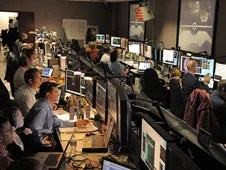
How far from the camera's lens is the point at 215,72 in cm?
559

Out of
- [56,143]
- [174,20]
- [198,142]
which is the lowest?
[56,143]

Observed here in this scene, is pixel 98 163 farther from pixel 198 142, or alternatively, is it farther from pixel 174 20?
pixel 174 20

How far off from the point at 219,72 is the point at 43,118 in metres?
3.22

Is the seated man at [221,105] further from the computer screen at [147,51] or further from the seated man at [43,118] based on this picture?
the computer screen at [147,51]

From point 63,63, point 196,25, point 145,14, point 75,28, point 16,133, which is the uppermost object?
point 145,14

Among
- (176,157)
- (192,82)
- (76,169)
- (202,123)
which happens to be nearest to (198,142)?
(176,157)

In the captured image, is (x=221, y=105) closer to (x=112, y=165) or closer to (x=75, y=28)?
(x=112, y=165)

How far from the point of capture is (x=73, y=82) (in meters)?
4.30

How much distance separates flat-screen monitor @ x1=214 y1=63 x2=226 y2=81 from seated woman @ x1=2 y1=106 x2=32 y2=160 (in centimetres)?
334

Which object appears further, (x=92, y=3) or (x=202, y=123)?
(x=92, y=3)

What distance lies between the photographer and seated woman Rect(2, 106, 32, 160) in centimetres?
288

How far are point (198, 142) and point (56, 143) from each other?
1814mm

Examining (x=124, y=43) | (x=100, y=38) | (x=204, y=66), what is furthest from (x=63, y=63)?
(x=100, y=38)

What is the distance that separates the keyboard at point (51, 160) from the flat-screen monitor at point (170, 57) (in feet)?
14.9
